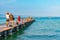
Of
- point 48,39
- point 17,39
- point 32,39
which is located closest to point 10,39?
point 17,39

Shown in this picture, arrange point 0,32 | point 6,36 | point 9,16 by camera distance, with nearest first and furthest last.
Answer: point 0,32 < point 6,36 < point 9,16

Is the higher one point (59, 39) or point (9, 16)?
point (9, 16)

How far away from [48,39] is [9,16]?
5.83 m

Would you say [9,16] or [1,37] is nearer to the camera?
[1,37]

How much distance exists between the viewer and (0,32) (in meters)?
21.5

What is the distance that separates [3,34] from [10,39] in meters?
1.21

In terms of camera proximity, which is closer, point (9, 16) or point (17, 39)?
point (17, 39)

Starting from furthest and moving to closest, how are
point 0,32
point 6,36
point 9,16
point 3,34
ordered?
point 9,16 < point 6,36 < point 3,34 < point 0,32

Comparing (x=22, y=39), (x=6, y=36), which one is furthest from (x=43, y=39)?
(x=6, y=36)

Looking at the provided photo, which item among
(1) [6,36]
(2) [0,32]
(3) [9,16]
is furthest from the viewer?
(3) [9,16]

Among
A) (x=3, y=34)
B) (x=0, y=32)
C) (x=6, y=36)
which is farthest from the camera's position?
(x=6, y=36)

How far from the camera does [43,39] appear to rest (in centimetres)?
2461

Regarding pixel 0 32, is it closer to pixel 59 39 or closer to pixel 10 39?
pixel 10 39

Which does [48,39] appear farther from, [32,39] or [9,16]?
[9,16]
